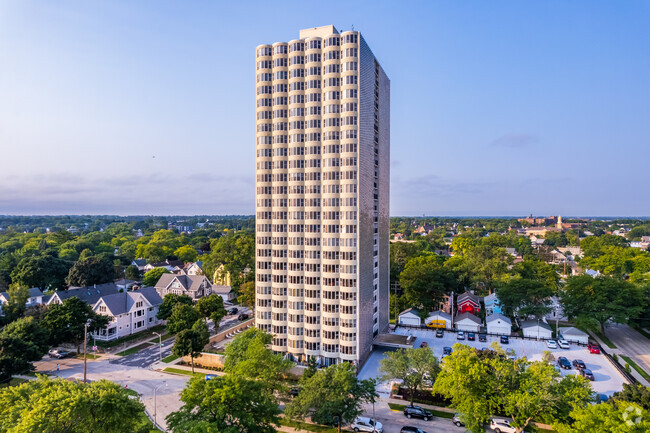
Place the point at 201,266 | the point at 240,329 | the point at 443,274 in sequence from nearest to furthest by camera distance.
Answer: the point at 240,329
the point at 443,274
the point at 201,266

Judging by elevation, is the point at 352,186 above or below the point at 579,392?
above

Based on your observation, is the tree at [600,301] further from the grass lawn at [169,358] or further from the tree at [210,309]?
the grass lawn at [169,358]

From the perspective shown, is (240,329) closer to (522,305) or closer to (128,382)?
(128,382)

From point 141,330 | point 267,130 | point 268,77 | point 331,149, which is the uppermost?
point 268,77

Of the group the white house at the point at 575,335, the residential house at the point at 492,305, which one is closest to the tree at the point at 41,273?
the residential house at the point at 492,305

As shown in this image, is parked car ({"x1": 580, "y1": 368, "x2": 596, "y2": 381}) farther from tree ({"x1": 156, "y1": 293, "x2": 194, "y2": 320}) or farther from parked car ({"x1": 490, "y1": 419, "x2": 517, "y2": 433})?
tree ({"x1": 156, "y1": 293, "x2": 194, "y2": 320})

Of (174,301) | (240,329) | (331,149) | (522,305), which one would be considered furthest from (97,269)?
(522,305)
